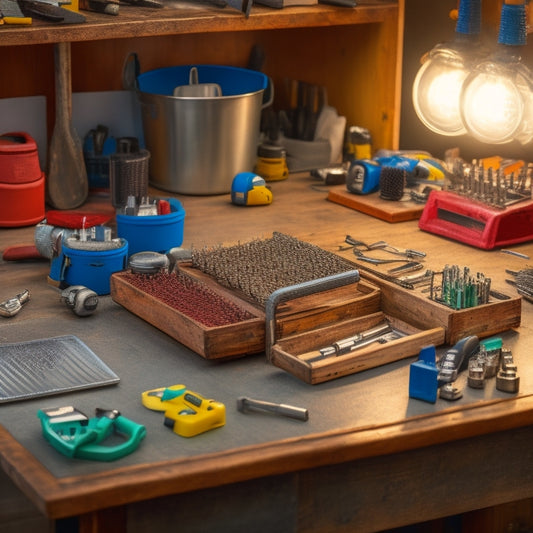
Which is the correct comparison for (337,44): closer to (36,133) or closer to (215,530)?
(36,133)

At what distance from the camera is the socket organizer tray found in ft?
6.44

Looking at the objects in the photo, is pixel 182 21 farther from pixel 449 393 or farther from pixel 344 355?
pixel 449 393

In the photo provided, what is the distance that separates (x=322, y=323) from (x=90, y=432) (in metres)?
0.60

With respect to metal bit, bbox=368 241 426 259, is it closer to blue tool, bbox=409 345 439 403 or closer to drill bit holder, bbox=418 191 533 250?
drill bit holder, bbox=418 191 533 250

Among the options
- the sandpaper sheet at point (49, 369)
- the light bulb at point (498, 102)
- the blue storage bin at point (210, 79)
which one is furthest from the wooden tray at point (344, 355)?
the blue storage bin at point (210, 79)

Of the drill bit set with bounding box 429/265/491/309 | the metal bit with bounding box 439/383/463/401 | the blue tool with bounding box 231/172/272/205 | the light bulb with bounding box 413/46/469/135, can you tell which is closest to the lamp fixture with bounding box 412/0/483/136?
the light bulb with bounding box 413/46/469/135

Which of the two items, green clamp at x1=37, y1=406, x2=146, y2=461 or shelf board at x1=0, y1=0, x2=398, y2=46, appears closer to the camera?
green clamp at x1=37, y1=406, x2=146, y2=461

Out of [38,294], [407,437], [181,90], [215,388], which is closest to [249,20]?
[181,90]

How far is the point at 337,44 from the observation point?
10.8 ft

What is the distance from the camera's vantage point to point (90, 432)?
1635 mm

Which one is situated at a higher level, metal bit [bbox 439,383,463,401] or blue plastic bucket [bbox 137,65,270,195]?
blue plastic bucket [bbox 137,65,270,195]

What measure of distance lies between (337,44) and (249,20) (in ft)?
1.66

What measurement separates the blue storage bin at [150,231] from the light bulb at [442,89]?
0.71 meters

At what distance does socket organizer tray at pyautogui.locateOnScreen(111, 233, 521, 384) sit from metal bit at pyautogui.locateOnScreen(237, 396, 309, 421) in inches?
5.4
